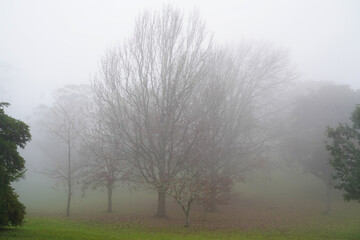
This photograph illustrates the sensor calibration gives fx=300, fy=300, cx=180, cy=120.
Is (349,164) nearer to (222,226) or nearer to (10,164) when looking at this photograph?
(222,226)

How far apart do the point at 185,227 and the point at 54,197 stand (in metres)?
28.7

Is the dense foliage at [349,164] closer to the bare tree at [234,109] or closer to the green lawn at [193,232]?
the green lawn at [193,232]

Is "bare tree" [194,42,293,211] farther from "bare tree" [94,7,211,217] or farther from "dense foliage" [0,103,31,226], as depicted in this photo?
"dense foliage" [0,103,31,226]

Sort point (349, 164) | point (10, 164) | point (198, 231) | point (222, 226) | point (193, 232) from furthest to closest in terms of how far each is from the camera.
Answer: point (222, 226) → point (198, 231) → point (193, 232) → point (349, 164) → point (10, 164)

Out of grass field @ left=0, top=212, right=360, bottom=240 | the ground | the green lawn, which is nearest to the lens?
the ground

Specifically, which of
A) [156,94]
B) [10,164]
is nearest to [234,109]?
[156,94]

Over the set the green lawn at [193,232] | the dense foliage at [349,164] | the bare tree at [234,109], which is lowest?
the green lawn at [193,232]

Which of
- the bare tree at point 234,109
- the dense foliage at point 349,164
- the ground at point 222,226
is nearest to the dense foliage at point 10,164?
the ground at point 222,226

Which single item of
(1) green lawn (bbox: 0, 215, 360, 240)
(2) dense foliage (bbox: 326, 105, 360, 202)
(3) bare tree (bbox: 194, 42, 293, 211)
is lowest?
(1) green lawn (bbox: 0, 215, 360, 240)

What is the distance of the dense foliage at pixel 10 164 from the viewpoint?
1062cm

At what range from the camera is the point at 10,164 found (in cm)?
1183

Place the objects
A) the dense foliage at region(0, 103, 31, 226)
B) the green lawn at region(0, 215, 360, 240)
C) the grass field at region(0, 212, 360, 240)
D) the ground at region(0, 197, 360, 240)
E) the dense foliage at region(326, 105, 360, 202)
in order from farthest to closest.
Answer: the dense foliage at region(326, 105, 360, 202) → the grass field at region(0, 212, 360, 240) → the green lawn at region(0, 215, 360, 240) → the ground at region(0, 197, 360, 240) → the dense foliage at region(0, 103, 31, 226)

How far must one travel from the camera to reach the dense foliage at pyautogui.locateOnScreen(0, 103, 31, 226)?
1062 cm

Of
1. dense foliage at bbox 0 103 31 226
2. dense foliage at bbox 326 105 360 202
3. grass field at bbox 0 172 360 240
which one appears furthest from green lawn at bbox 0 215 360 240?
dense foliage at bbox 326 105 360 202
